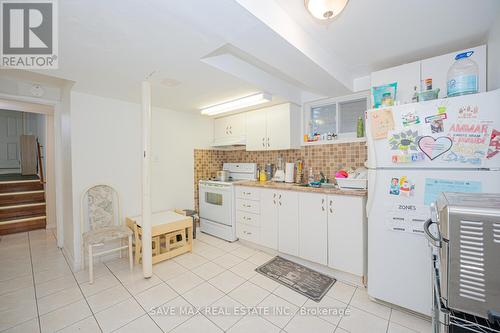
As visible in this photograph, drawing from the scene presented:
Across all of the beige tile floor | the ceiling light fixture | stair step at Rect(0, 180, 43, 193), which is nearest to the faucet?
the beige tile floor

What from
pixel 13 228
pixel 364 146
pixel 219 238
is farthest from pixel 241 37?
pixel 13 228

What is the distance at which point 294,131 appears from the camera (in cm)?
307

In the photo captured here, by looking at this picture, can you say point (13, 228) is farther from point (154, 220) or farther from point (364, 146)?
point (364, 146)

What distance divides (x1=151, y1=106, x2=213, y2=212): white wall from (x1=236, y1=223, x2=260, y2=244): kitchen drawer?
3.76 ft

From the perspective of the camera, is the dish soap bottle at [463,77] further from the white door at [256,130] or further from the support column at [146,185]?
the support column at [146,185]

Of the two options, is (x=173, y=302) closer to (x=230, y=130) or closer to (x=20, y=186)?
(x=230, y=130)

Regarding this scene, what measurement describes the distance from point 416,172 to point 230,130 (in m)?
2.86

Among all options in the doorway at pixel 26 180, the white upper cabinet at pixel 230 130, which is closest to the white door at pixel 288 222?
the white upper cabinet at pixel 230 130

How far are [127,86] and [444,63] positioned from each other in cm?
321

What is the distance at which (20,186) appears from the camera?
4.22 m

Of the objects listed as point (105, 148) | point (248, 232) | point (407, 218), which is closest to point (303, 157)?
point (248, 232)

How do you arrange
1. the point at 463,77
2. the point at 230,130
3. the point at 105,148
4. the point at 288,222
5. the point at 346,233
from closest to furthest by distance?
the point at 463,77
the point at 346,233
the point at 288,222
the point at 105,148
the point at 230,130

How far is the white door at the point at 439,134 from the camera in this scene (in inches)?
53.1

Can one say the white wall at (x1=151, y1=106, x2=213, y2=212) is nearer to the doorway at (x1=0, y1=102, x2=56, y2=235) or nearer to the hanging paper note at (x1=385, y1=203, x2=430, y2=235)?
the doorway at (x1=0, y1=102, x2=56, y2=235)
